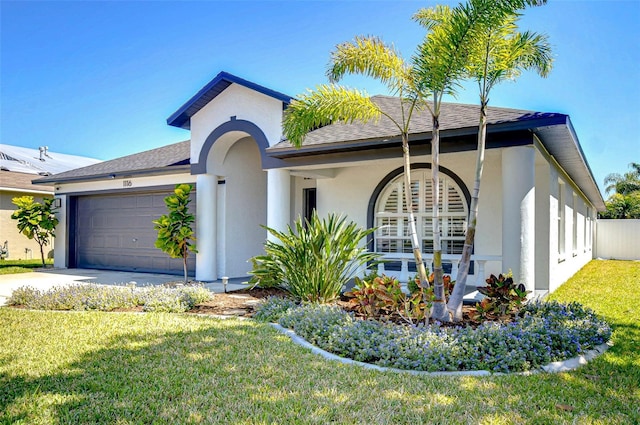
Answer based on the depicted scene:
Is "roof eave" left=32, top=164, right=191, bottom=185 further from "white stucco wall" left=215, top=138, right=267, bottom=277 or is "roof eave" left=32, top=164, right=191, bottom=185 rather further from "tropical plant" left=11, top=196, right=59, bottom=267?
"white stucco wall" left=215, top=138, right=267, bottom=277

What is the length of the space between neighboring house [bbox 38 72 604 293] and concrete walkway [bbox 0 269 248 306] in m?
0.69

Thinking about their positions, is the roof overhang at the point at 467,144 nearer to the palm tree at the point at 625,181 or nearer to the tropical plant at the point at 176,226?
the tropical plant at the point at 176,226

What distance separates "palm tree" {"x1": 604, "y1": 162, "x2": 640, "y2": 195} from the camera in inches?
1385

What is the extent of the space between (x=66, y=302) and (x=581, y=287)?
12265 millimetres

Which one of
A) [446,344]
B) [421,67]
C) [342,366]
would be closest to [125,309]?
[342,366]

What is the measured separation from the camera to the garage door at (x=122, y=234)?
14570mm

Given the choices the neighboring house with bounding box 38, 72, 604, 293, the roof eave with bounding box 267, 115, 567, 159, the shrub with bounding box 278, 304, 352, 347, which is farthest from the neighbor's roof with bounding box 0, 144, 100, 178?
the shrub with bounding box 278, 304, 352, 347

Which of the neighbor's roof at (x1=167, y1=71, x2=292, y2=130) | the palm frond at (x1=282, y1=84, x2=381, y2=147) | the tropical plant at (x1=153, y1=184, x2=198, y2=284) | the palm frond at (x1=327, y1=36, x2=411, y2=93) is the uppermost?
the neighbor's roof at (x1=167, y1=71, x2=292, y2=130)

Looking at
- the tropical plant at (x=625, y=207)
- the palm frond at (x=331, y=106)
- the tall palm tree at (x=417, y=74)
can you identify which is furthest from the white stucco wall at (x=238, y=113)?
the tropical plant at (x=625, y=207)

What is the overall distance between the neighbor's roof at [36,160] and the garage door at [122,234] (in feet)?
39.3

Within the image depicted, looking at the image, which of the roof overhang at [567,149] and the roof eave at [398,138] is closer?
the roof eave at [398,138]

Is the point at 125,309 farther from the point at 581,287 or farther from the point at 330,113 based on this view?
the point at 581,287

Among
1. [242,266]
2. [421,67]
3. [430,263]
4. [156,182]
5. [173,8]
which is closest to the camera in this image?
[421,67]

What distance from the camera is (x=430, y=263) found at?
10.2 meters
